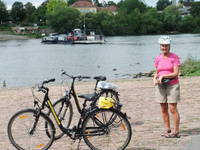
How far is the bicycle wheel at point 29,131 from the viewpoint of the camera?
525cm

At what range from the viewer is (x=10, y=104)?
1031cm

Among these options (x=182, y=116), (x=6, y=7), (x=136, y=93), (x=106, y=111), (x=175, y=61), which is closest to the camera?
(x=106, y=111)

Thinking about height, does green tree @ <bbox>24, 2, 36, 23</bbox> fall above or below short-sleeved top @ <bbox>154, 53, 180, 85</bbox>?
above

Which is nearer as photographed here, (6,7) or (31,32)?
(31,32)

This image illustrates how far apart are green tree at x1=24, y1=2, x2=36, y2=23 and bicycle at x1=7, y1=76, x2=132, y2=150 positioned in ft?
439

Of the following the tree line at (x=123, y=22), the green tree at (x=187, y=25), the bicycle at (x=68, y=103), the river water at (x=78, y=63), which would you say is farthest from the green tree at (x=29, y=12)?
the bicycle at (x=68, y=103)

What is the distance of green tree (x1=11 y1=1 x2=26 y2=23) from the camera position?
139 m

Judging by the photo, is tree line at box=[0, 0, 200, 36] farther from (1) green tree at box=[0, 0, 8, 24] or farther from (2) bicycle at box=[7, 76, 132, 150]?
(2) bicycle at box=[7, 76, 132, 150]

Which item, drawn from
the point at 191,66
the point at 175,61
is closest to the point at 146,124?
the point at 175,61

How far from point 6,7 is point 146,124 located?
14091 centimetres

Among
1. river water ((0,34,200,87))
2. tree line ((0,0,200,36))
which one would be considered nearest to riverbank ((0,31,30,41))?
tree line ((0,0,200,36))

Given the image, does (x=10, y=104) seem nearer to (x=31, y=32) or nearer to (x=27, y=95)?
(x=27, y=95)

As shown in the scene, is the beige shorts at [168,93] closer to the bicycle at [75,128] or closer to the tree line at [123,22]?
the bicycle at [75,128]

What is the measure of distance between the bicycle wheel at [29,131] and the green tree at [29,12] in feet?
439
